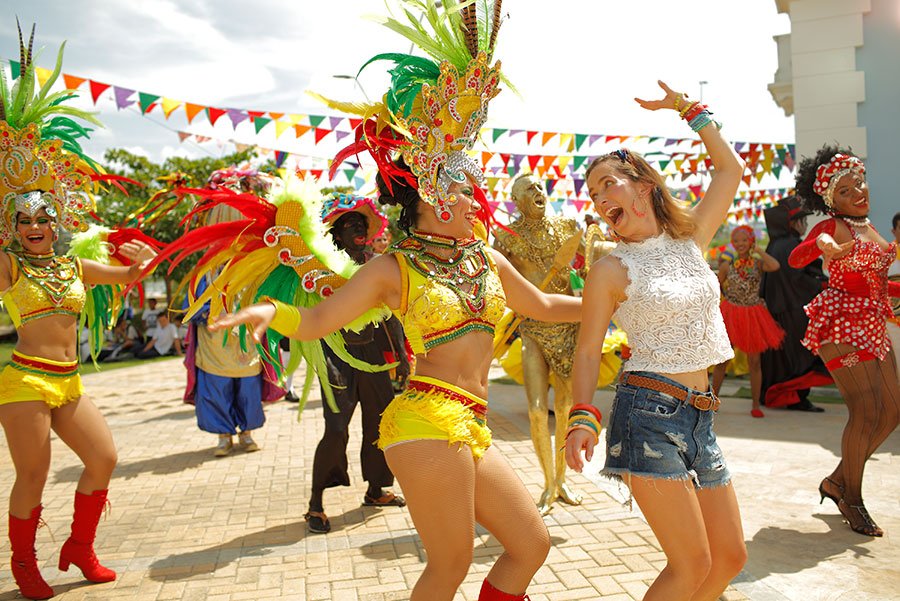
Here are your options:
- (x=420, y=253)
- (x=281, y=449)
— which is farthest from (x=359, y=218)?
(x=281, y=449)

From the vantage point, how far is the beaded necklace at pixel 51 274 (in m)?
4.25

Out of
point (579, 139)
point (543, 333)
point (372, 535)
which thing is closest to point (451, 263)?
point (543, 333)

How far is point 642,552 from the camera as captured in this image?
441 centimetres

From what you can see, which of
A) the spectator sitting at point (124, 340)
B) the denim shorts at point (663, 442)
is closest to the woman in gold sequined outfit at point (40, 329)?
the denim shorts at point (663, 442)

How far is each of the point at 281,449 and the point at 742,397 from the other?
602cm

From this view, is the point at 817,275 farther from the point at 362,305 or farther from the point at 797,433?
the point at 362,305

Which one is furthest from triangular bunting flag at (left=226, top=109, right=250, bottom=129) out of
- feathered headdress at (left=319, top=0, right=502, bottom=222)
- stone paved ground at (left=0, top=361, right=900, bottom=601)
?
feathered headdress at (left=319, top=0, right=502, bottom=222)

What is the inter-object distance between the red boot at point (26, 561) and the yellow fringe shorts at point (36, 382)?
68 centimetres

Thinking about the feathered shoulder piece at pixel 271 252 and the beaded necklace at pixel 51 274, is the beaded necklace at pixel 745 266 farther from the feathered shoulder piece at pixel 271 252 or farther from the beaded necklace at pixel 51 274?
the beaded necklace at pixel 51 274

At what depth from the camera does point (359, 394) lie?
555 centimetres

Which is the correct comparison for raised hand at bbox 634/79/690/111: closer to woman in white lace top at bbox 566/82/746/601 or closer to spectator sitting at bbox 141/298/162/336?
woman in white lace top at bbox 566/82/746/601

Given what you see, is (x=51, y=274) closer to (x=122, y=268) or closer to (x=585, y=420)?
(x=122, y=268)

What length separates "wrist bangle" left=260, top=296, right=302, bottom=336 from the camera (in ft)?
8.77

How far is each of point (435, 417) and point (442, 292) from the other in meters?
0.49
